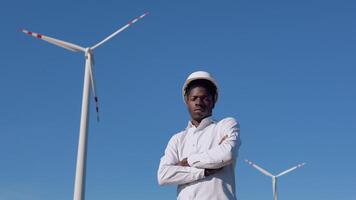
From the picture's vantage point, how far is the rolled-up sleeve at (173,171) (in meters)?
7.19

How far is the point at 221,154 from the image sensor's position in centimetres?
711

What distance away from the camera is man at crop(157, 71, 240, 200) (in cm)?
707

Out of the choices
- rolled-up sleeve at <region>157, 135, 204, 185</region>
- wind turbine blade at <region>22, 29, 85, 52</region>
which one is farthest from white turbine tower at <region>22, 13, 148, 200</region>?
rolled-up sleeve at <region>157, 135, 204, 185</region>

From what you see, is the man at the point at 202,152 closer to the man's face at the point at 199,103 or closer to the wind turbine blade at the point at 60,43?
the man's face at the point at 199,103

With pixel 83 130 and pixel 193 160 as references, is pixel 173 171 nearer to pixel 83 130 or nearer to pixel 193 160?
pixel 193 160

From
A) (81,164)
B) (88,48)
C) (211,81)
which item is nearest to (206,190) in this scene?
(211,81)

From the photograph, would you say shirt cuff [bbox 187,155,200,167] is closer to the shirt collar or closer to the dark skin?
the dark skin

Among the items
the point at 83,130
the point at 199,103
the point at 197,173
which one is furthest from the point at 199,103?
the point at 83,130

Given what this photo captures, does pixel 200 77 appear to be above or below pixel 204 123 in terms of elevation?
above

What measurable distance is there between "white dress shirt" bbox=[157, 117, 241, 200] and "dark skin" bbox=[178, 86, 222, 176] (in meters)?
0.09

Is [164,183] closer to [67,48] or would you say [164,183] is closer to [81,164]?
[81,164]

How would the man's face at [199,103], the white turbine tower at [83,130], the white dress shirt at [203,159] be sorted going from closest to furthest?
1. the white dress shirt at [203,159]
2. the man's face at [199,103]
3. the white turbine tower at [83,130]

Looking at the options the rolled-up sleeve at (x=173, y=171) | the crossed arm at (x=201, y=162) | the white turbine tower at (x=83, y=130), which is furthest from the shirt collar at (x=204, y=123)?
the white turbine tower at (x=83, y=130)

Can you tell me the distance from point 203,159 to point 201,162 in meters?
0.05
